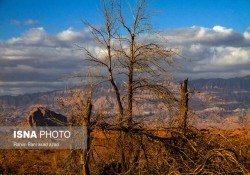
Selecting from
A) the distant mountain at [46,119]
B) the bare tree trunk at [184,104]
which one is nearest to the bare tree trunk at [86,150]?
the distant mountain at [46,119]

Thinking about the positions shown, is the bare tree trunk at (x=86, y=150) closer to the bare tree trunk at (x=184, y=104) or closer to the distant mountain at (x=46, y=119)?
the distant mountain at (x=46, y=119)

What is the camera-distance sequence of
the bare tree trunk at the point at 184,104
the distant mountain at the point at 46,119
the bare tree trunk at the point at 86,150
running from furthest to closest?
the bare tree trunk at the point at 184,104 < the distant mountain at the point at 46,119 < the bare tree trunk at the point at 86,150

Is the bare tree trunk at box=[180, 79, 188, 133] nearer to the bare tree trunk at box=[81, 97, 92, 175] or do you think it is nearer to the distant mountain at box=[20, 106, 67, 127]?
the distant mountain at box=[20, 106, 67, 127]

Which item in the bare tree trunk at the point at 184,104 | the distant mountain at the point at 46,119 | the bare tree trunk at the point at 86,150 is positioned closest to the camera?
the bare tree trunk at the point at 86,150

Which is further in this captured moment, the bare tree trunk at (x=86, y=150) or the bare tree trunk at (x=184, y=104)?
the bare tree trunk at (x=184, y=104)

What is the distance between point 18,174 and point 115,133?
30.0 ft

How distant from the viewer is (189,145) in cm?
813


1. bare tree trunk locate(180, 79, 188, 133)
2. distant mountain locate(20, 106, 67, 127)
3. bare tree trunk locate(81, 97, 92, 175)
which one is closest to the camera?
bare tree trunk locate(81, 97, 92, 175)

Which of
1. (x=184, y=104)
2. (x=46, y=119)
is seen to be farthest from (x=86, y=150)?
(x=46, y=119)

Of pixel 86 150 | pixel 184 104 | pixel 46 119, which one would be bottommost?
pixel 46 119

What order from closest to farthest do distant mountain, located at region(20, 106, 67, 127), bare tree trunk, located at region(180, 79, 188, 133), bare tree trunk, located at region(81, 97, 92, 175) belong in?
bare tree trunk, located at region(81, 97, 92, 175)
distant mountain, located at region(20, 106, 67, 127)
bare tree trunk, located at region(180, 79, 188, 133)

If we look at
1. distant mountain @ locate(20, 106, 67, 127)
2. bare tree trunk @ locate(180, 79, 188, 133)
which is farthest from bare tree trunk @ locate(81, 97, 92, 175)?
bare tree trunk @ locate(180, 79, 188, 133)

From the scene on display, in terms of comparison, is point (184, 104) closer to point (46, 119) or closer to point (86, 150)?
point (86, 150)

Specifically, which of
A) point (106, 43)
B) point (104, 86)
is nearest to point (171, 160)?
point (104, 86)
